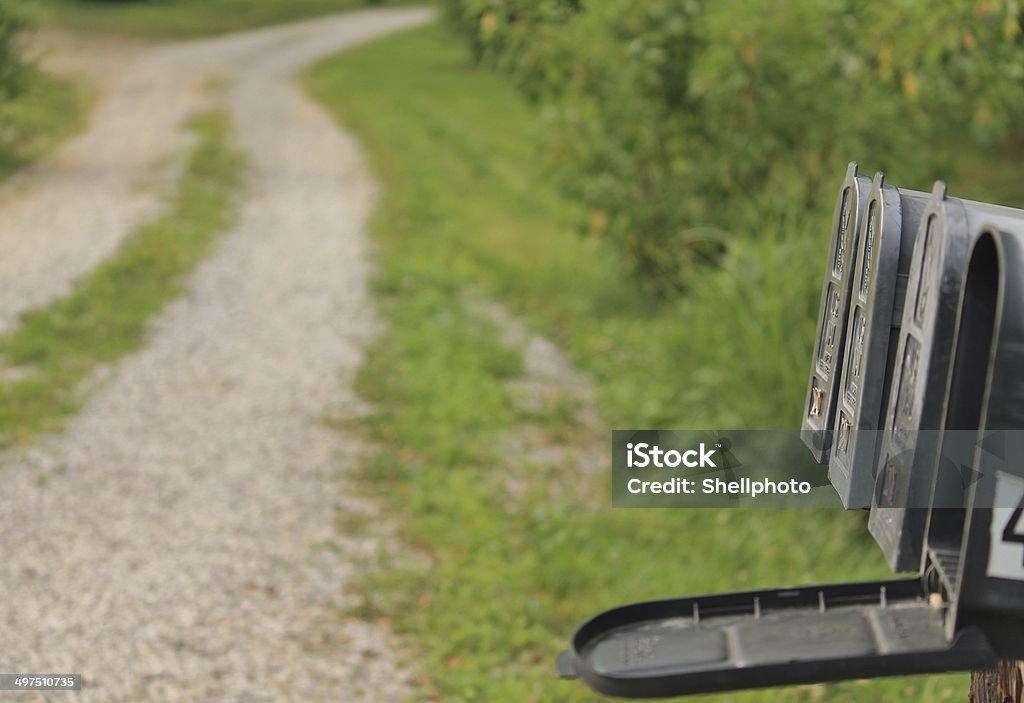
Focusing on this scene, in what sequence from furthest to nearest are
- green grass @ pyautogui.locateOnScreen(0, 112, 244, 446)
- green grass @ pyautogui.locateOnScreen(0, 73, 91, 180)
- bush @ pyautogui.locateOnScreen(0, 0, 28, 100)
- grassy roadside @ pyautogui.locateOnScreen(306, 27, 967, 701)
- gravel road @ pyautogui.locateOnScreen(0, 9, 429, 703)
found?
green grass @ pyautogui.locateOnScreen(0, 73, 91, 180)
bush @ pyautogui.locateOnScreen(0, 0, 28, 100)
green grass @ pyautogui.locateOnScreen(0, 112, 244, 446)
grassy roadside @ pyautogui.locateOnScreen(306, 27, 967, 701)
gravel road @ pyautogui.locateOnScreen(0, 9, 429, 703)

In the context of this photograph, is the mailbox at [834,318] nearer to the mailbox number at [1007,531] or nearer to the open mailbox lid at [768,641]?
the open mailbox lid at [768,641]

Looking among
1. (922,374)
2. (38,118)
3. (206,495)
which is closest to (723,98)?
(206,495)

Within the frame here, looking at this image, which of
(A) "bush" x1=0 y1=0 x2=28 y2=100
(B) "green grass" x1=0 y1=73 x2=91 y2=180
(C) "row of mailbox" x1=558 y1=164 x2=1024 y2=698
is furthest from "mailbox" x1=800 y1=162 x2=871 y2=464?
(B) "green grass" x1=0 y1=73 x2=91 y2=180

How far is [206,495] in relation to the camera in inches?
238

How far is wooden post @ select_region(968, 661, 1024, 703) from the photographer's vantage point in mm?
1988

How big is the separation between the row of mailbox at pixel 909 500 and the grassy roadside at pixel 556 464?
230cm

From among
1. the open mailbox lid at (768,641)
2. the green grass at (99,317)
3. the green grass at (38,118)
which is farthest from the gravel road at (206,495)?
the green grass at (38,118)

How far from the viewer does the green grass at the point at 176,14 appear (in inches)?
1411

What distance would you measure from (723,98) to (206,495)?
464 cm

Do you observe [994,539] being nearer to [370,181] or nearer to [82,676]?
[82,676]

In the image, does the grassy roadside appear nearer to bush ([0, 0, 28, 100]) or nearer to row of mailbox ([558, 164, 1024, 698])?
row of mailbox ([558, 164, 1024, 698])

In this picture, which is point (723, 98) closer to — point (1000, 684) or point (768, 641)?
point (1000, 684)

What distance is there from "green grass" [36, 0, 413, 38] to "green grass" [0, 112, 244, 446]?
23840 mm

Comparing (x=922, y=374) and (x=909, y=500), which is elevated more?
(x=922, y=374)
